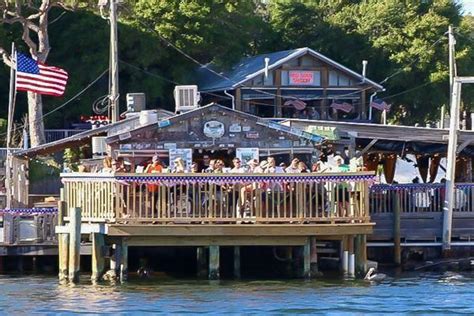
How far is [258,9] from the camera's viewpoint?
74.7 meters

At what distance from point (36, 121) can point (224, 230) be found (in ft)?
67.8

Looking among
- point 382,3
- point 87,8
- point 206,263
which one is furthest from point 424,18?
point 206,263

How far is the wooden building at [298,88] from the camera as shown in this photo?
175 ft

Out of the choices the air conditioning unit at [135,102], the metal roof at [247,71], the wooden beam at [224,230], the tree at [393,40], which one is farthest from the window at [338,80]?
the wooden beam at [224,230]

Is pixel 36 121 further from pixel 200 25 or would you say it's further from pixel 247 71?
pixel 200 25

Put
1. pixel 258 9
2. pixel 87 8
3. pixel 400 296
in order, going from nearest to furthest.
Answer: pixel 400 296 < pixel 87 8 < pixel 258 9

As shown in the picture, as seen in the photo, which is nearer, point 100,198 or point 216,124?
point 100,198

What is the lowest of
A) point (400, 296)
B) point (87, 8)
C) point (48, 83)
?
point (400, 296)

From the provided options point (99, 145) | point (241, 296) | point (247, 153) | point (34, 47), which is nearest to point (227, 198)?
point (241, 296)

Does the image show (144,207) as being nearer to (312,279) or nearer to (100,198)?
(100,198)

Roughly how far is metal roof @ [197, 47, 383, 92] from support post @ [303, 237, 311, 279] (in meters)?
21.7

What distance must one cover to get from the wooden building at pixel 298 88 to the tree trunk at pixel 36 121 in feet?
24.2

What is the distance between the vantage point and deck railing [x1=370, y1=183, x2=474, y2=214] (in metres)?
35.0

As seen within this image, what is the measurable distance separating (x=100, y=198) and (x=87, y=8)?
70.5 feet
